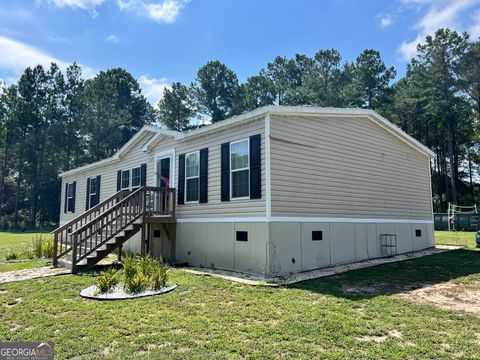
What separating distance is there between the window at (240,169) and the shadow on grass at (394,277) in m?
2.85

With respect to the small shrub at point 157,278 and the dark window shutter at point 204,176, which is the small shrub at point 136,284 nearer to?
the small shrub at point 157,278

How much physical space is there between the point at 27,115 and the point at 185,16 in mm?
31773

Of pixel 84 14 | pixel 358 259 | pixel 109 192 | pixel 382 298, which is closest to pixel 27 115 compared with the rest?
pixel 109 192

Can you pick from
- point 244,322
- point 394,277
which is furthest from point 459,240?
point 244,322

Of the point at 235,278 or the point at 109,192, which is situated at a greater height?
the point at 109,192

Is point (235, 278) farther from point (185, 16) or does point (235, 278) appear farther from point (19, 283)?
point (185, 16)

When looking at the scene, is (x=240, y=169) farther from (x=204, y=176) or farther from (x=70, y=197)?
(x=70, y=197)

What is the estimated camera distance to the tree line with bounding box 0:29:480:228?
31953 millimetres

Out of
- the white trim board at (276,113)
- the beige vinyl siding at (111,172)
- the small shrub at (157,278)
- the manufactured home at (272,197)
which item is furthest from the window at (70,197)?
the small shrub at (157,278)

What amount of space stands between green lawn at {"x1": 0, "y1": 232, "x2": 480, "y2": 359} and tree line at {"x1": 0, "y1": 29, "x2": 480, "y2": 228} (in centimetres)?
2754

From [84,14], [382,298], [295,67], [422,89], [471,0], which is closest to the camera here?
[382,298]

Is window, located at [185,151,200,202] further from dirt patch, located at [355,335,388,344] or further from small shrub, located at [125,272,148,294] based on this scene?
dirt patch, located at [355,335,388,344]

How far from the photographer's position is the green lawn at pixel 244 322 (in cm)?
391

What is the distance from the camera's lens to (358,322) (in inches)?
188
